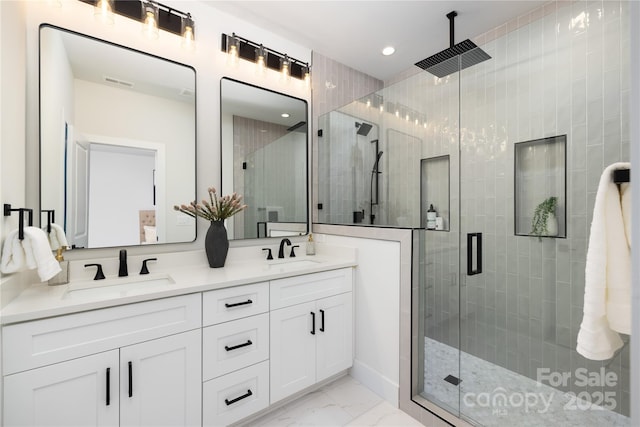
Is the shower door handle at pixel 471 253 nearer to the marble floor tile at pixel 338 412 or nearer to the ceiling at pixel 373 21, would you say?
the marble floor tile at pixel 338 412

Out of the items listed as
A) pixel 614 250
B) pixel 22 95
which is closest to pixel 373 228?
pixel 614 250

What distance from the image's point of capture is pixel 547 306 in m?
1.73

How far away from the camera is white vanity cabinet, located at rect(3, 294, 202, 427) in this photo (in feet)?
3.50

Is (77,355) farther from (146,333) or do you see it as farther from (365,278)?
(365,278)

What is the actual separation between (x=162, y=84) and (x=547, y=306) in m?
2.76

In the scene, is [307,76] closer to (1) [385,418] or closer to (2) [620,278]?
(2) [620,278]

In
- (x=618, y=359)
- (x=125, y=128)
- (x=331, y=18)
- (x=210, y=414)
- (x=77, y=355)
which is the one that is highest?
(x=331, y=18)

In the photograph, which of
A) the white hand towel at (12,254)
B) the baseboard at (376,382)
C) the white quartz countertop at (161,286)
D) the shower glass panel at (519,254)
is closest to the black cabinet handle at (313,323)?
the white quartz countertop at (161,286)

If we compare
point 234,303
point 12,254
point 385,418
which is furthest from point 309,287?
point 12,254

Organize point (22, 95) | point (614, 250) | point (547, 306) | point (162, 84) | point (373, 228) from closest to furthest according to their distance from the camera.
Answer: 1. point (614, 250)
2. point (22, 95)
3. point (547, 306)
4. point (162, 84)
5. point (373, 228)

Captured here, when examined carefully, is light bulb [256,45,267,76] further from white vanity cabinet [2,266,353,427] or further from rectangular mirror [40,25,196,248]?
white vanity cabinet [2,266,353,427]

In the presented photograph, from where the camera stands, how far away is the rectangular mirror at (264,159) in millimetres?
2133

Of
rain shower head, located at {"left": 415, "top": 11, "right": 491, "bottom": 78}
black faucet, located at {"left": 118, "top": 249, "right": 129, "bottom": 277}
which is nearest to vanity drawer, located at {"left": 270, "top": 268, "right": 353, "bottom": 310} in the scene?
black faucet, located at {"left": 118, "top": 249, "right": 129, "bottom": 277}

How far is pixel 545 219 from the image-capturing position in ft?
5.64
